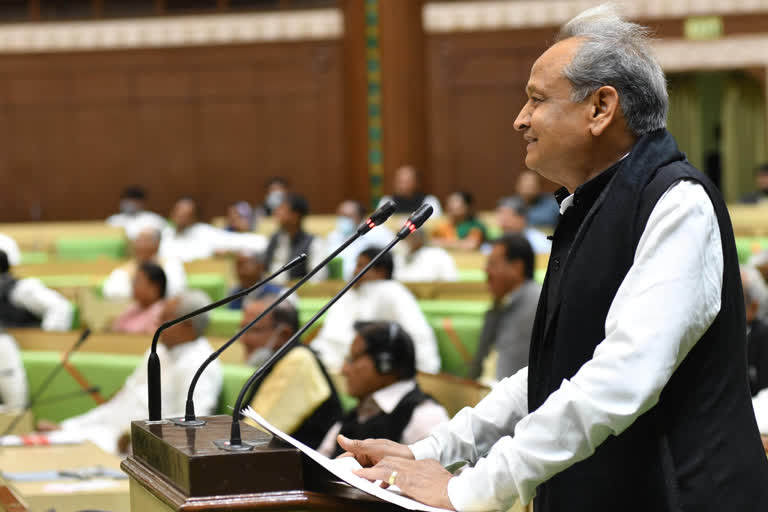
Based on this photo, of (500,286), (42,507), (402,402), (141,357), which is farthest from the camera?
(141,357)

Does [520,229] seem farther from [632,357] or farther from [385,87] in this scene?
[632,357]

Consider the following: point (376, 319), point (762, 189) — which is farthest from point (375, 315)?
point (762, 189)

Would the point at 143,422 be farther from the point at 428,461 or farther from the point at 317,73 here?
the point at 317,73

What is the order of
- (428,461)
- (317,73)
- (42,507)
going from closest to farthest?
(428,461) → (42,507) → (317,73)

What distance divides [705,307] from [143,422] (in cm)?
91

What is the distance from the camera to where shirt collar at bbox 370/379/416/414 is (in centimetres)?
357

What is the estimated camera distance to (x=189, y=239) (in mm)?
9906

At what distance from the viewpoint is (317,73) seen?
12688 mm

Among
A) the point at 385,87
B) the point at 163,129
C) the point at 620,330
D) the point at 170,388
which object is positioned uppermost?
the point at 385,87

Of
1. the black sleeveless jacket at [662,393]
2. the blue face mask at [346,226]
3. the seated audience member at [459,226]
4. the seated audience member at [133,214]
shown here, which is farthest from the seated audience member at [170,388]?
the seated audience member at [133,214]

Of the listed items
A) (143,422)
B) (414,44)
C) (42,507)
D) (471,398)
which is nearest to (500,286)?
(471,398)

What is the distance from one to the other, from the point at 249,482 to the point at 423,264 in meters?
5.94

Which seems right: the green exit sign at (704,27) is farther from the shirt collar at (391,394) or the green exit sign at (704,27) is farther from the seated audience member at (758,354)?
the shirt collar at (391,394)

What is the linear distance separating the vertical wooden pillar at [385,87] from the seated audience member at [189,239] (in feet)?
8.98
